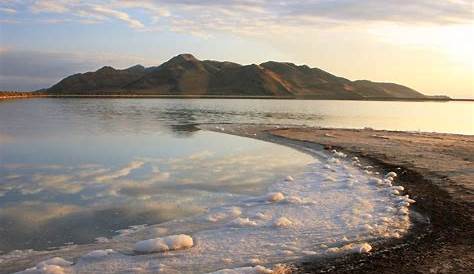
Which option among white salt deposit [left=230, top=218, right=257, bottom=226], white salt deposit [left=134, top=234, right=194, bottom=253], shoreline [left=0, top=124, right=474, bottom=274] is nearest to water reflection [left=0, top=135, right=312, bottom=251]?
white salt deposit [left=134, top=234, right=194, bottom=253]

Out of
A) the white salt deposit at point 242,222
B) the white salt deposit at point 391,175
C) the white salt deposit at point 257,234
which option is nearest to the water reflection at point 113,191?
the white salt deposit at point 257,234

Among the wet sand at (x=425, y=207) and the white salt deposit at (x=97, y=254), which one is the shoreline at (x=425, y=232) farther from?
the white salt deposit at (x=97, y=254)

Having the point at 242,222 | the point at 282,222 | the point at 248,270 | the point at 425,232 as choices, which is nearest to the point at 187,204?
the point at 242,222

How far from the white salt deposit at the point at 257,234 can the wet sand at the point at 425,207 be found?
46cm

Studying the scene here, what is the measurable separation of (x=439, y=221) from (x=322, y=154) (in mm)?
12390

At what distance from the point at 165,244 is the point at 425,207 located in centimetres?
695

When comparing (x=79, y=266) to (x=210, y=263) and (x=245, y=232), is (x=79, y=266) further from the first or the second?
(x=245, y=232)

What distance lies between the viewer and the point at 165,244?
8969 millimetres

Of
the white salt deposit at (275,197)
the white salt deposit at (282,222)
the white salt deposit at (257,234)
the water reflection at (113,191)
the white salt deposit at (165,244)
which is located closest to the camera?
the white salt deposit at (257,234)

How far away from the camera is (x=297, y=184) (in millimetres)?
15617

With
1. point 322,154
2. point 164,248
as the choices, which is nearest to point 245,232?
point 164,248

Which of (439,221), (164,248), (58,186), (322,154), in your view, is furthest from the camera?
(322,154)

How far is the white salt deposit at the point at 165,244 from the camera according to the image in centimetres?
884

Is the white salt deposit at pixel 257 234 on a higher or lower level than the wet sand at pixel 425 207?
lower
